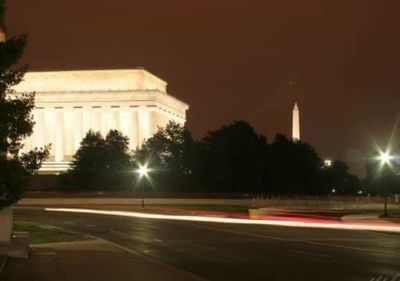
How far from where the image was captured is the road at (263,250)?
66.5ft

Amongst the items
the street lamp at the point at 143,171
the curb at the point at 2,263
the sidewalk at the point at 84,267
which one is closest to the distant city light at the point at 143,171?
the street lamp at the point at 143,171

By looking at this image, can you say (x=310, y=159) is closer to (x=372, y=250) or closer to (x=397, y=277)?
(x=372, y=250)

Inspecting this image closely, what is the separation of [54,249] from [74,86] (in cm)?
13159

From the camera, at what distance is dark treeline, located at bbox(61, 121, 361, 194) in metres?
96.0

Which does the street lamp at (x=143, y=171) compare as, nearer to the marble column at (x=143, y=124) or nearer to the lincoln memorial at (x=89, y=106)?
the lincoln memorial at (x=89, y=106)

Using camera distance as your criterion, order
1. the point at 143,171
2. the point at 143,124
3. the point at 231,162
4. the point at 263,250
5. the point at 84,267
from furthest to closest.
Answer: the point at 143,124 < the point at 231,162 < the point at 143,171 < the point at 263,250 < the point at 84,267

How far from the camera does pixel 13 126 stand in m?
18.0

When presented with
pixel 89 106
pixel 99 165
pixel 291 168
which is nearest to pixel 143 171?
pixel 99 165

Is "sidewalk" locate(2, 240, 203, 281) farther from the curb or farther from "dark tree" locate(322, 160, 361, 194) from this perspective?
"dark tree" locate(322, 160, 361, 194)

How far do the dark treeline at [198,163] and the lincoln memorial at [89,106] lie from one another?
1744 inches

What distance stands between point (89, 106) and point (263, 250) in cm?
12861

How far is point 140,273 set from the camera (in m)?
19.5

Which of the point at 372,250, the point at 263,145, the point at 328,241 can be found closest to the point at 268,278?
the point at 372,250

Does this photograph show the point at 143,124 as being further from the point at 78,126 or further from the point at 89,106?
the point at 78,126
